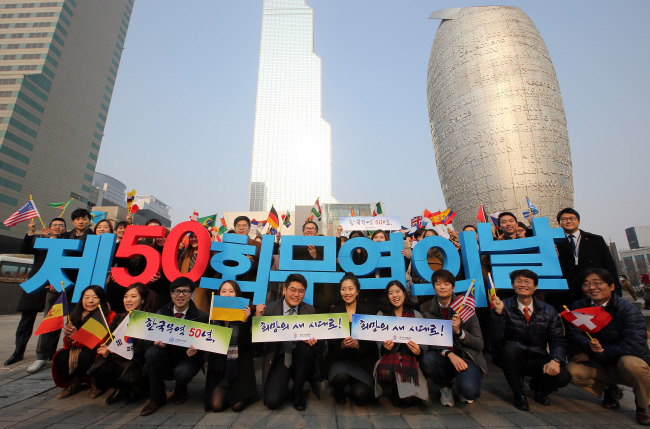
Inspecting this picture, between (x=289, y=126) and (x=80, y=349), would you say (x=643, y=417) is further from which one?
(x=289, y=126)

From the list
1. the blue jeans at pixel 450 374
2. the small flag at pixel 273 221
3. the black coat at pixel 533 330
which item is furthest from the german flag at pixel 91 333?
the black coat at pixel 533 330

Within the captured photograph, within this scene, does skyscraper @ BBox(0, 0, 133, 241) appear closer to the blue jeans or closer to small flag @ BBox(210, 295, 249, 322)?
small flag @ BBox(210, 295, 249, 322)

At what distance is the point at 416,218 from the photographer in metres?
11.4

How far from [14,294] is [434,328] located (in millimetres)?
18771

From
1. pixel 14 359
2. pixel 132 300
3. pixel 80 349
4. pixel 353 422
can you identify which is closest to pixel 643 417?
pixel 353 422

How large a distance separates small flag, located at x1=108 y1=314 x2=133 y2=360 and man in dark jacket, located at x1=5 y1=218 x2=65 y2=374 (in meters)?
2.36

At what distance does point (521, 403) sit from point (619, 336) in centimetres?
146

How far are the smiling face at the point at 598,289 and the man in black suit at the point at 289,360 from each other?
3.57m

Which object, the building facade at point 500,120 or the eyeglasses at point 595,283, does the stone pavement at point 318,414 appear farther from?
the building facade at point 500,120

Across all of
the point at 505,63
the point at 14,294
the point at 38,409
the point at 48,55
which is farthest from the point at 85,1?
the point at 38,409

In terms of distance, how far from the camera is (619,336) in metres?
3.70

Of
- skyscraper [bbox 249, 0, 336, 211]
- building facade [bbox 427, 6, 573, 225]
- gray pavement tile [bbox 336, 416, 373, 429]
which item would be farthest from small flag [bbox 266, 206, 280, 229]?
skyscraper [bbox 249, 0, 336, 211]

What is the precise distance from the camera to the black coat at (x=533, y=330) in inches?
151

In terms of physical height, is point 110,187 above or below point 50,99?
above
